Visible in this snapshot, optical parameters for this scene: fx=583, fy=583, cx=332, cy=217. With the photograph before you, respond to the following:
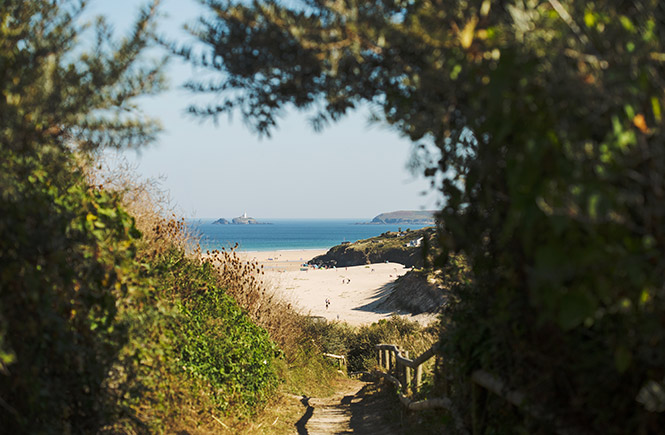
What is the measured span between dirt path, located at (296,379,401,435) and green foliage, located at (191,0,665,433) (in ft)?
17.8

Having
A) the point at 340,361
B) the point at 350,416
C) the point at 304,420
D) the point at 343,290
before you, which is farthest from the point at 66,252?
the point at 343,290

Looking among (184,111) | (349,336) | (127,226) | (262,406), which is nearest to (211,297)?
(262,406)

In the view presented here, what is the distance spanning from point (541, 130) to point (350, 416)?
867 cm

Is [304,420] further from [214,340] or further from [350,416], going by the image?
[214,340]

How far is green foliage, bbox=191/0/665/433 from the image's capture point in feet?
6.38

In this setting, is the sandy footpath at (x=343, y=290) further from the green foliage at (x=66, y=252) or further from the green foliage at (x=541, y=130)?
the green foliage at (x=541, y=130)

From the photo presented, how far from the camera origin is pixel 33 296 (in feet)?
9.71

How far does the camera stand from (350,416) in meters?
9.89

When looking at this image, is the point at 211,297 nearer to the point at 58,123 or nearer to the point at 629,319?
the point at 58,123

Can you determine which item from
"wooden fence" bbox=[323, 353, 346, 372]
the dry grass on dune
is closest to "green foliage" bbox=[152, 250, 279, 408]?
the dry grass on dune

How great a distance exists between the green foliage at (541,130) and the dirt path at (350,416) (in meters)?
5.42

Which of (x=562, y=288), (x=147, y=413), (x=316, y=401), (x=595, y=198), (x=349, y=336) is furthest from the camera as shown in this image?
(x=349, y=336)

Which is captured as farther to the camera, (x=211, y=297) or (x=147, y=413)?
(x=211, y=297)

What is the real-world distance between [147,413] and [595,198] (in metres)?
4.30
